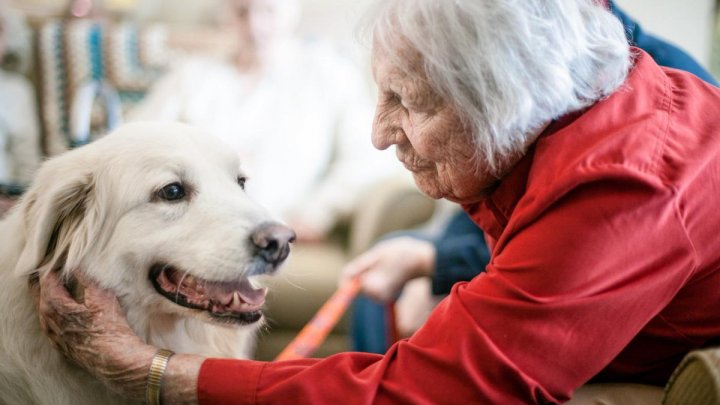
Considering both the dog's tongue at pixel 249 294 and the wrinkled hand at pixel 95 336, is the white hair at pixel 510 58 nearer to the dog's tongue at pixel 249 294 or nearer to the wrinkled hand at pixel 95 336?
the dog's tongue at pixel 249 294

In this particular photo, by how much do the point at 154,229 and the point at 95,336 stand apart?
0.66 feet

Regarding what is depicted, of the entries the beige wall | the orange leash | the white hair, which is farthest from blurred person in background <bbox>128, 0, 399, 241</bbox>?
the white hair

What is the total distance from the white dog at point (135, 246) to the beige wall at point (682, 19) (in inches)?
106

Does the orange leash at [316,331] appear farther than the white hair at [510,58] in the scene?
Yes

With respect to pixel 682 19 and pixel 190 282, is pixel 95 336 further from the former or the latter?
pixel 682 19

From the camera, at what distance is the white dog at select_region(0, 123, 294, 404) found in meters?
1.02

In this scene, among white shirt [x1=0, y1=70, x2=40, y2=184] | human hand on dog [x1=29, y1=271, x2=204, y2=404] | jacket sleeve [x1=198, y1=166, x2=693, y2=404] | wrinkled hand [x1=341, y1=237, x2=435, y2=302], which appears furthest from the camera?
white shirt [x1=0, y1=70, x2=40, y2=184]

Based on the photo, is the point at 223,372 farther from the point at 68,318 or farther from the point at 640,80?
the point at 640,80

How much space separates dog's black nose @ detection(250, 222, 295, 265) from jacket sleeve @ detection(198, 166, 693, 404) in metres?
0.24

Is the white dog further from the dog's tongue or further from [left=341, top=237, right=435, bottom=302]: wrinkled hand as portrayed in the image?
[left=341, top=237, right=435, bottom=302]: wrinkled hand

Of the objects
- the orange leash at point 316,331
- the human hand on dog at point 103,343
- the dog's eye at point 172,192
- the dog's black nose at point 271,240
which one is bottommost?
the orange leash at point 316,331

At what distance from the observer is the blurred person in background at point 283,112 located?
2.65 meters

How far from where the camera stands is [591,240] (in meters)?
0.79

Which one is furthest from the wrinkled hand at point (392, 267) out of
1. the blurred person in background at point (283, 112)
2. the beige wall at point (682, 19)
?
the beige wall at point (682, 19)
